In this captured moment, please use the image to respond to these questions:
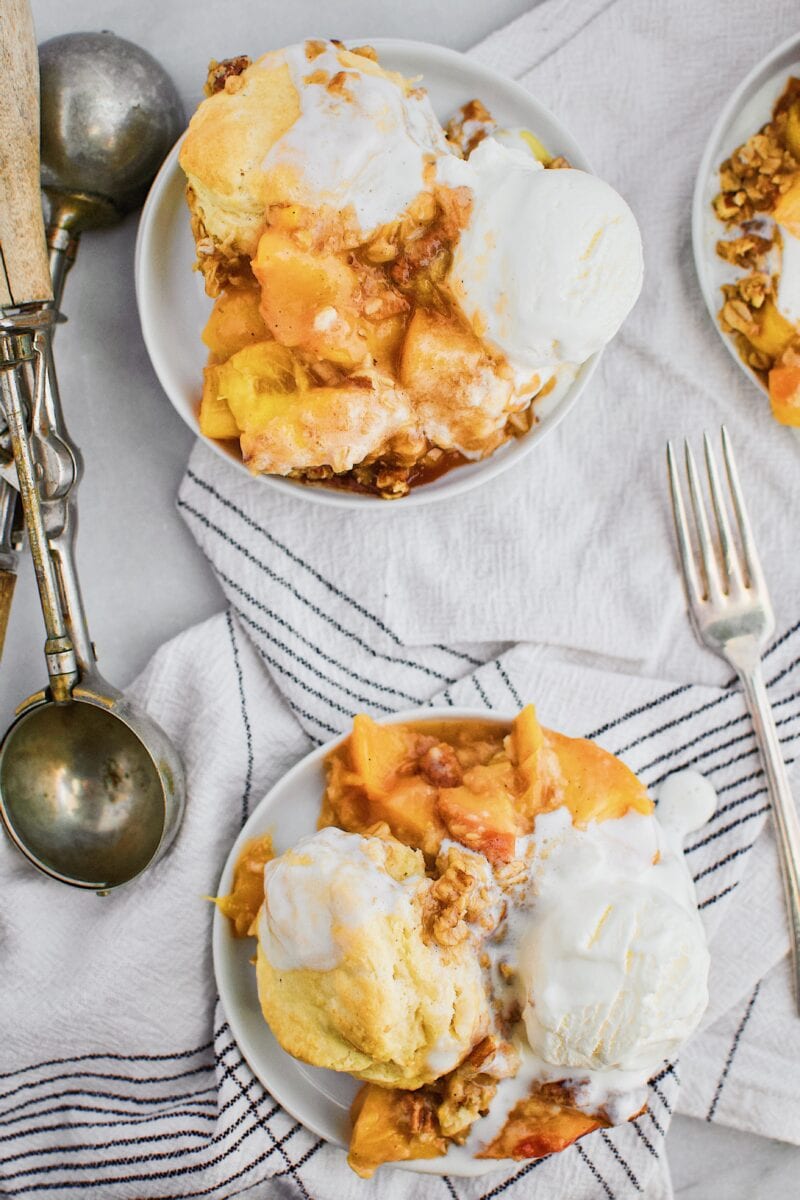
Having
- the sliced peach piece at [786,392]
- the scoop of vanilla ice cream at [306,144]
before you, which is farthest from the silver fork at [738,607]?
the scoop of vanilla ice cream at [306,144]

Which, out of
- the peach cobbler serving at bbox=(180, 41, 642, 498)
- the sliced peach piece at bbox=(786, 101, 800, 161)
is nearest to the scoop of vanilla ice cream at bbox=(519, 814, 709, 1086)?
the peach cobbler serving at bbox=(180, 41, 642, 498)

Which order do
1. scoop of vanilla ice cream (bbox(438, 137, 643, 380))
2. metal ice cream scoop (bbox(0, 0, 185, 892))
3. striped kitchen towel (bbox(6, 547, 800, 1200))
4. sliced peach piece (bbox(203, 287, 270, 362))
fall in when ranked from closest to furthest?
scoop of vanilla ice cream (bbox(438, 137, 643, 380)) → sliced peach piece (bbox(203, 287, 270, 362)) → metal ice cream scoop (bbox(0, 0, 185, 892)) → striped kitchen towel (bbox(6, 547, 800, 1200))

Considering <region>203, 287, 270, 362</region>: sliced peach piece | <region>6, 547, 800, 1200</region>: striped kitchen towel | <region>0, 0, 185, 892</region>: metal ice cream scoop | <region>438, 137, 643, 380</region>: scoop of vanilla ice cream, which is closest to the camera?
<region>438, 137, 643, 380</region>: scoop of vanilla ice cream

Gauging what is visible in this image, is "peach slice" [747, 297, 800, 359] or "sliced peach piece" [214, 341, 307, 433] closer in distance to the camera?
"sliced peach piece" [214, 341, 307, 433]

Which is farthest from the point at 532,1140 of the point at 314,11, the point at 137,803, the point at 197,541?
the point at 314,11

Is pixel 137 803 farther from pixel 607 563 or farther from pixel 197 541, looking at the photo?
pixel 607 563

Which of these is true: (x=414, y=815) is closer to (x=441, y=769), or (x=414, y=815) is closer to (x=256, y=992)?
(x=441, y=769)

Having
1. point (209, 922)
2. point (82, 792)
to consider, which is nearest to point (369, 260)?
point (82, 792)

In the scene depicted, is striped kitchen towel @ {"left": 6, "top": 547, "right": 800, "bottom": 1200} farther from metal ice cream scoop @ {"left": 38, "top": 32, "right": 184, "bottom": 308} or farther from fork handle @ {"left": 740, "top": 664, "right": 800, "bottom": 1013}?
metal ice cream scoop @ {"left": 38, "top": 32, "right": 184, "bottom": 308}
